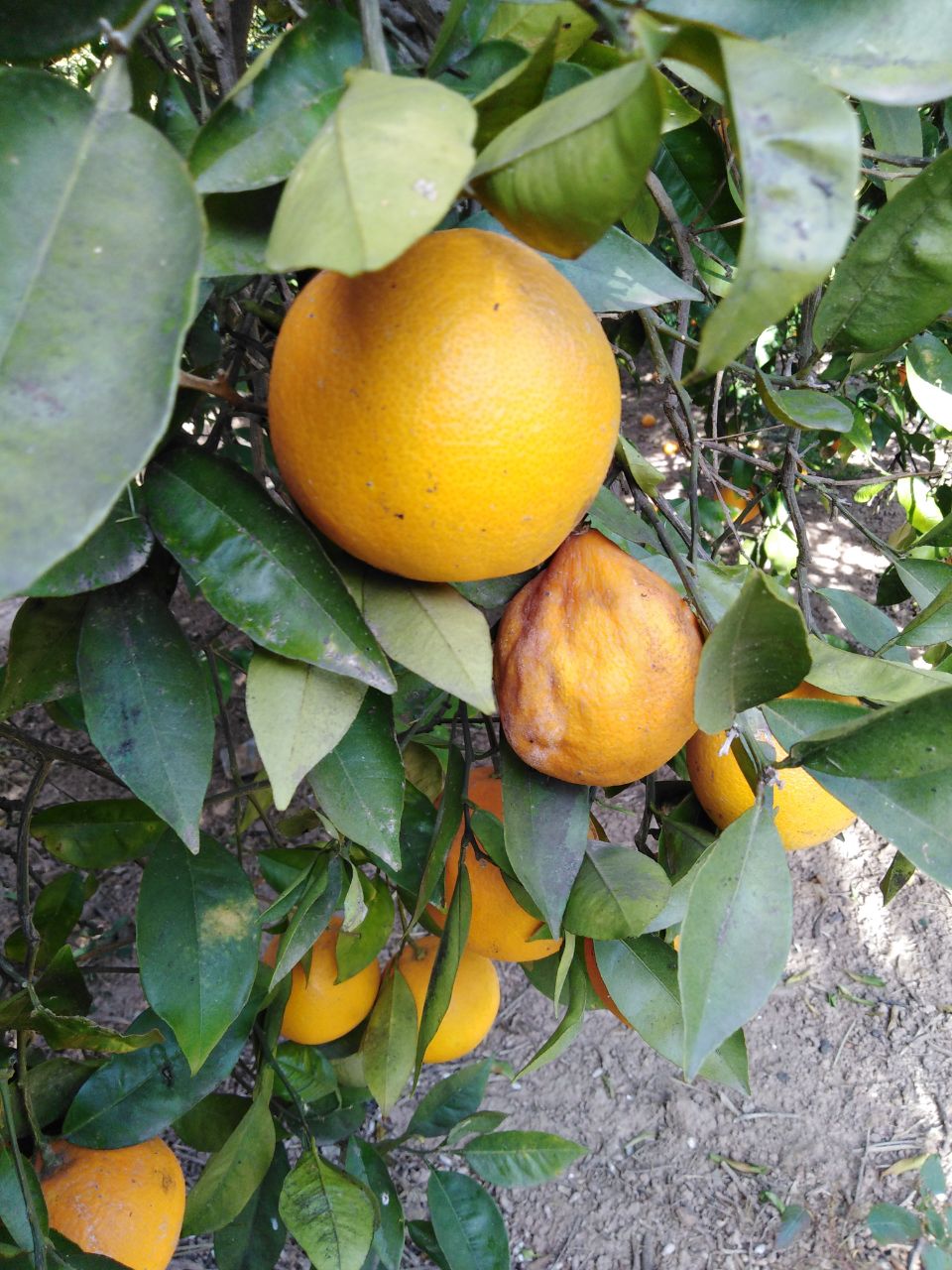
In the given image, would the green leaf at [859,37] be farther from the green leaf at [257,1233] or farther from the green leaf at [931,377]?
the green leaf at [257,1233]

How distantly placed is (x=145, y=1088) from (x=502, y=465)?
74cm

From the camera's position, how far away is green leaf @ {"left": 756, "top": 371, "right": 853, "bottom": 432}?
22.2 inches

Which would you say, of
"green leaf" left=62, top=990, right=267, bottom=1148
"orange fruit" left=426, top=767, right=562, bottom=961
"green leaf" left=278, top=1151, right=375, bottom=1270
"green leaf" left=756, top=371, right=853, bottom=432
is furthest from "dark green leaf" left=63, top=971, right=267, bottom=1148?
"green leaf" left=756, top=371, right=853, bottom=432

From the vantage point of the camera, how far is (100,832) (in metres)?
0.95

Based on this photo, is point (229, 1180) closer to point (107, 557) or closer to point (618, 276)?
point (107, 557)

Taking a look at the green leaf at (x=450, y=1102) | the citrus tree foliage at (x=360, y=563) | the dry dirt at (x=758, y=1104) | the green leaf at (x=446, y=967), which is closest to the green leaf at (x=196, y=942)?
the citrus tree foliage at (x=360, y=563)

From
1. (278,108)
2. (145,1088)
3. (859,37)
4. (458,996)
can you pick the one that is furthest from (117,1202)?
(859,37)

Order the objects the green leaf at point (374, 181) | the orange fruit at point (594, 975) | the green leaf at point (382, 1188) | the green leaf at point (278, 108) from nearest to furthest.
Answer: the green leaf at point (374, 181), the green leaf at point (278, 108), the orange fruit at point (594, 975), the green leaf at point (382, 1188)

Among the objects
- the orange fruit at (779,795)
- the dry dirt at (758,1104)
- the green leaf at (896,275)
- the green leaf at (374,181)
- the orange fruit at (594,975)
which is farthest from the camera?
the dry dirt at (758,1104)

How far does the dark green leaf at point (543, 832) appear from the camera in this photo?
23.6 inches

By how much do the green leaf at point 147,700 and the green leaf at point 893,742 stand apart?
0.32 meters

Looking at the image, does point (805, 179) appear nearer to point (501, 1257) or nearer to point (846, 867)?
point (501, 1257)

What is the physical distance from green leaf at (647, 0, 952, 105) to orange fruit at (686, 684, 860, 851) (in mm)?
375

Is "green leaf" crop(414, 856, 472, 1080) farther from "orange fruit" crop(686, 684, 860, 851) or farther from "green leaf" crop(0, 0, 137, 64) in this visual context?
"green leaf" crop(0, 0, 137, 64)
